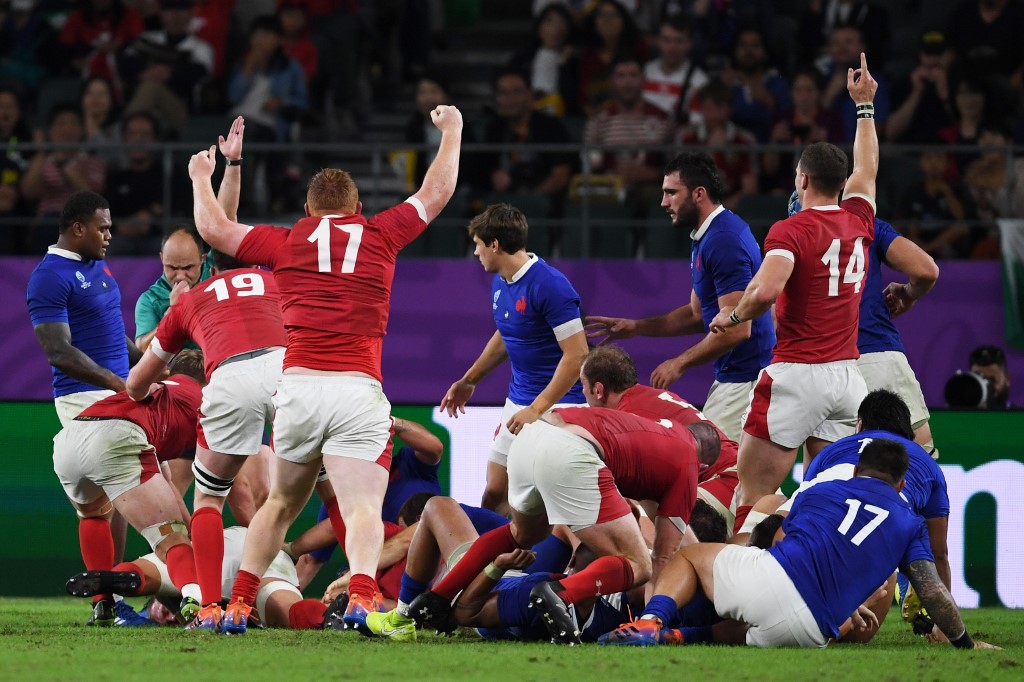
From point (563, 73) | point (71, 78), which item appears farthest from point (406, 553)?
point (71, 78)

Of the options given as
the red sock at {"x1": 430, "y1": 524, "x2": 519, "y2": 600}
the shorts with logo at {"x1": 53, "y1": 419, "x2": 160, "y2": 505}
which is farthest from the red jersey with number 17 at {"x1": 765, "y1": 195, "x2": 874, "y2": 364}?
the shorts with logo at {"x1": 53, "y1": 419, "x2": 160, "y2": 505}

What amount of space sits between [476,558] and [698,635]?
113 cm

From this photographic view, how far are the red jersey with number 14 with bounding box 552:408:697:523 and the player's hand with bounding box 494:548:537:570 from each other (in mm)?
580


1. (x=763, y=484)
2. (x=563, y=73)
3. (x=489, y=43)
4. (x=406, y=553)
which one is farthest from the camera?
(x=489, y=43)

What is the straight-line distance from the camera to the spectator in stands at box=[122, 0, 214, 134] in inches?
578

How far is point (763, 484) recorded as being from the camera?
25.5 feet

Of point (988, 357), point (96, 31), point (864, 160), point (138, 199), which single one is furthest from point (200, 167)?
point (96, 31)

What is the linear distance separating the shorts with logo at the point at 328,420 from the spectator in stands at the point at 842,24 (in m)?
9.22

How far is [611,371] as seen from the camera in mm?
7570

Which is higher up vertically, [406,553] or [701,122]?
Result: [701,122]

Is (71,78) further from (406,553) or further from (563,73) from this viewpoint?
(406,553)

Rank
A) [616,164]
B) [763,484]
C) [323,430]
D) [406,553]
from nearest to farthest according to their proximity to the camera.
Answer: [323,430], [763,484], [406,553], [616,164]

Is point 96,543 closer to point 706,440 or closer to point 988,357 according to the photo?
point 706,440

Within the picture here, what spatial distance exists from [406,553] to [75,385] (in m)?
2.29
